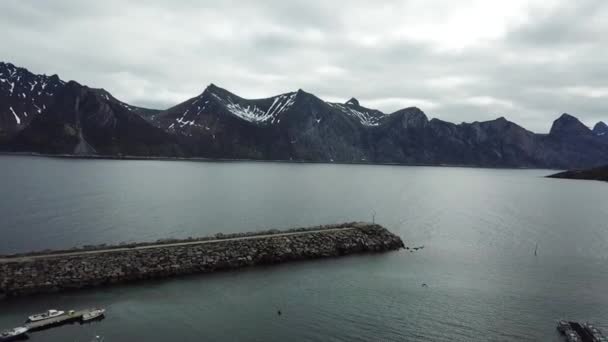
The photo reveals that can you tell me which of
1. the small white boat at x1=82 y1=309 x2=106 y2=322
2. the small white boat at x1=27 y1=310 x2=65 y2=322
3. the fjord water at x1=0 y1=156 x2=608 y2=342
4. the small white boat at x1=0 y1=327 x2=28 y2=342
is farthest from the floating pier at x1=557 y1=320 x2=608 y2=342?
the small white boat at x1=0 y1=327 x2=28 y2=342

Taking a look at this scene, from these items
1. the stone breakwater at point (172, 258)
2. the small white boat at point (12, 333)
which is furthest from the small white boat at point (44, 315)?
the stone breakwater at point (172, 258)

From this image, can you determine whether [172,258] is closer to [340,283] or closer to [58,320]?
[58,320]

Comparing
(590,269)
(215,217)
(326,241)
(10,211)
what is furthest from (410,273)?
(10,211)

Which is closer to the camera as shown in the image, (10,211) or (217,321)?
(217,321)

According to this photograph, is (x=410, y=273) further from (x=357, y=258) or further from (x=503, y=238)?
(x=503, y=238)

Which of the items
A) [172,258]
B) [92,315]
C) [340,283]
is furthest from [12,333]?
[340,283]

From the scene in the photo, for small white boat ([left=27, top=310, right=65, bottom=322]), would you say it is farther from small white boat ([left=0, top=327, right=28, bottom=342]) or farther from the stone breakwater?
the stone breakwater
